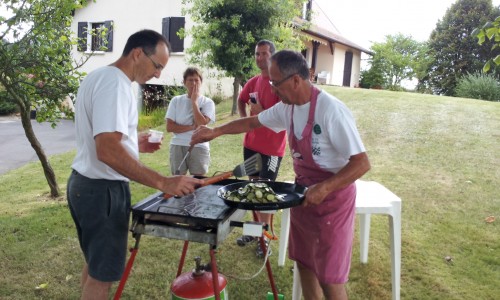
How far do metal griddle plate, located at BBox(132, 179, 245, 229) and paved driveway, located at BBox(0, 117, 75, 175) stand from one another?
6849 mm

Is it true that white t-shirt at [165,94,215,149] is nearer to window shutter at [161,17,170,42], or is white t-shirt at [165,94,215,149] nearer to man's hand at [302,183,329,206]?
man's hand at [302,183,329,206]

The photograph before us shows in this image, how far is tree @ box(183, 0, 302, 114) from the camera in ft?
30.1

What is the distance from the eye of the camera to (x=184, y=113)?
4.02m

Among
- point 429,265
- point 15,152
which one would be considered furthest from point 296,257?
point 15,152

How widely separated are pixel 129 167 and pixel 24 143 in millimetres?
10542

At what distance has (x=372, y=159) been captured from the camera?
7.22m

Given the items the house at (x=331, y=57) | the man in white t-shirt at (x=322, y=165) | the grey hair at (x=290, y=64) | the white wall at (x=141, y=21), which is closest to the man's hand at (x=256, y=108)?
the man in white t-shirt at (x=322, y=165)

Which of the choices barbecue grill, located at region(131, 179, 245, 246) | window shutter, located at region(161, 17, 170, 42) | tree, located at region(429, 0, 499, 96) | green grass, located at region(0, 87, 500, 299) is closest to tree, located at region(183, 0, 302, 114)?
green grass, located at region(0, 87, 500, 299)

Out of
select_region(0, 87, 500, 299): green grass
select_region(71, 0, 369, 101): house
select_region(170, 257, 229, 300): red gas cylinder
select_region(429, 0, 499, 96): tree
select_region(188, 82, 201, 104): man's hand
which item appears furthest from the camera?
select_region(429, 0, 499, 96): tree

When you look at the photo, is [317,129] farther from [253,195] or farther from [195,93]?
[195,93]

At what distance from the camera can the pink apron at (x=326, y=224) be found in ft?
6.82

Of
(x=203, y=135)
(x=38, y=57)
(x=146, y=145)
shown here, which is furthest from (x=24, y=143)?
(x=203, y=135)

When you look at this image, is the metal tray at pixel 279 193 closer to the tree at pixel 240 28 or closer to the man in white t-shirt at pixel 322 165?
→ the man in white t-shirt at pixel 322 165

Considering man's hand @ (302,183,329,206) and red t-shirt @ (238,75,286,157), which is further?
red t-shirt @ (238,75,286,157)
